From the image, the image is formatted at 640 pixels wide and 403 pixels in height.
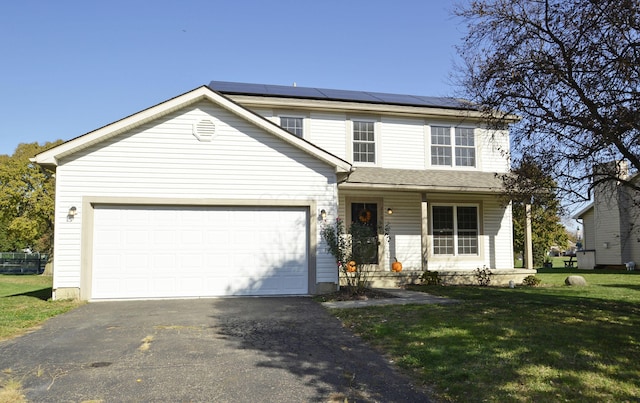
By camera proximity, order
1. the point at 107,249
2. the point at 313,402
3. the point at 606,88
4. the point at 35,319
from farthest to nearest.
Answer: the point at 107,249
the point at 35,319
the point at 606,88
the point at 313,402

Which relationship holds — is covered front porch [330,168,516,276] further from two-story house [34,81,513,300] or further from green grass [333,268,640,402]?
green grass [333,268,640,402]

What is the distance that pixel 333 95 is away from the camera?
55.6ft

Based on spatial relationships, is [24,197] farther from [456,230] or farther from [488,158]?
[488,158]

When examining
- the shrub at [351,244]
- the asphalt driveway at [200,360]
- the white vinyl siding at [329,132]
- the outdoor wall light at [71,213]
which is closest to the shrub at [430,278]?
the shrub at [351,244]

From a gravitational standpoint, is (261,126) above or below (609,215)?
above

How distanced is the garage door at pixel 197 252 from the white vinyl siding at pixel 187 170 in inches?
16.7

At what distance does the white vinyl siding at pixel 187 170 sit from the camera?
10.7 metres

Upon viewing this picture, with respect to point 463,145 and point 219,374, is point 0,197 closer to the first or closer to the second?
point 463,145

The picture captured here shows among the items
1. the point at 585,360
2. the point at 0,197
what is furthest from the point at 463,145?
the point at 0,197

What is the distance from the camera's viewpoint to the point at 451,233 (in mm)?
16312

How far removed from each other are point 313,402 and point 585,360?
3.37 meters

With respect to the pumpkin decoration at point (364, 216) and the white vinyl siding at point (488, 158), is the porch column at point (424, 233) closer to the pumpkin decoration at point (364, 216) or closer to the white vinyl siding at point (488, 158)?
the pumpkin decoration at point (364, 216)

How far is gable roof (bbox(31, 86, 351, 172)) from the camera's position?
10.6m

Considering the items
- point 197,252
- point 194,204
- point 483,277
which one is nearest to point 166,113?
point 194,204
